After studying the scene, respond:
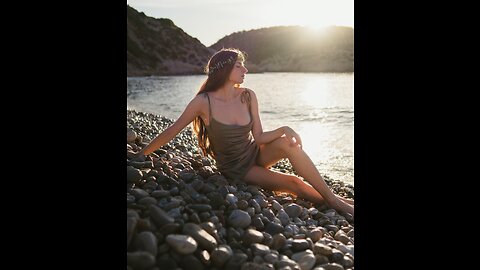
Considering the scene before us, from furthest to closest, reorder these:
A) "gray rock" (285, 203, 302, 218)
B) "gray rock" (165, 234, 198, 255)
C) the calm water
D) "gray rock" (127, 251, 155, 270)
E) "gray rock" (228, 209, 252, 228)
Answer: the calm water < "gray rock" (285, 203, 302, 218) < "gray rock" (228, 209, 252, 228) < "gray rock" (165, 234, 198, 255) < "gray rock" (127, 251, 155, 270)

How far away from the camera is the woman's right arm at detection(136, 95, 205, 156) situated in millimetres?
4055

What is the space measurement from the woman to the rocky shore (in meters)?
0.14

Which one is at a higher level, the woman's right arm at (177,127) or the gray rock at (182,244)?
the woman's right arm at (177,127)

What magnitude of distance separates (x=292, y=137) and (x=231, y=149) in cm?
57

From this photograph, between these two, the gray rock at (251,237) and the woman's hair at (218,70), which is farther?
the woman's hair at (218,70)

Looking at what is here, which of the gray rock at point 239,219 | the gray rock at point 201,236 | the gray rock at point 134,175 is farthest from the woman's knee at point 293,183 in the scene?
the gray rock at point 201,236

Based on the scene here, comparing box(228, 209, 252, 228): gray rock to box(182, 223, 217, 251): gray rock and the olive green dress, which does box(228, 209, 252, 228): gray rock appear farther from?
the olive green dress

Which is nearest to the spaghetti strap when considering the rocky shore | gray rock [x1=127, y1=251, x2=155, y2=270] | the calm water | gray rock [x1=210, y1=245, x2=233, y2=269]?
the rocky shore

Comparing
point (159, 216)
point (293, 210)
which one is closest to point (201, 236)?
point (159, 216)

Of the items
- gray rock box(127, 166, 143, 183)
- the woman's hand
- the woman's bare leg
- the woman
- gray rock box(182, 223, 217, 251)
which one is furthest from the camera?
the woman's bare leg

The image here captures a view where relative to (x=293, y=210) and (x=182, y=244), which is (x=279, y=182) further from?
(x=182, y=244)

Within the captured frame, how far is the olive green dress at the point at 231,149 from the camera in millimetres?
4461

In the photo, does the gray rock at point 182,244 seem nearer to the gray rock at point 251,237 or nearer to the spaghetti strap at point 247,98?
the gray rock at point 251,237
